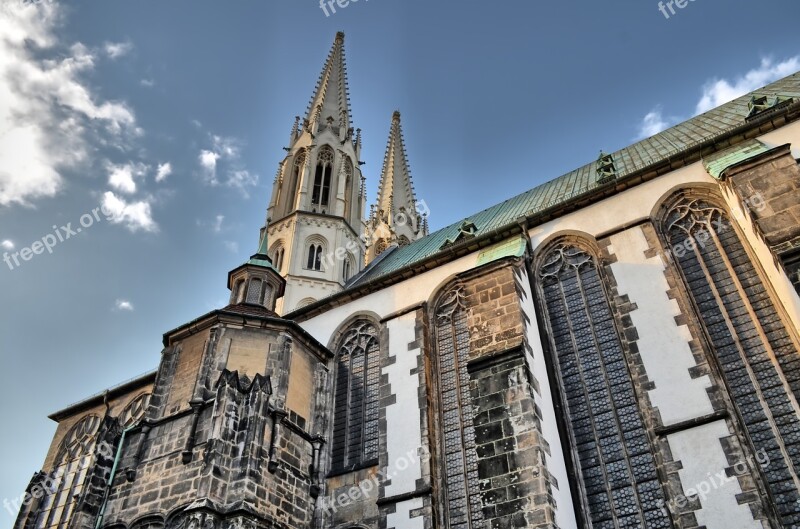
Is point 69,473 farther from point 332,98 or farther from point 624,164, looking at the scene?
point 332,98

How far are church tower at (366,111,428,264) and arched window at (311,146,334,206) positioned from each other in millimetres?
4704

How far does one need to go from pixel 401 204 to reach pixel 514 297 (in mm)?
24274

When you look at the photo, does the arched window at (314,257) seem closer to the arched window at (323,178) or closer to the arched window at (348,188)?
the arched window at (348,188)

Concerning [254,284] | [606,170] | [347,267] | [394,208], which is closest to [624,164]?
[606,170]

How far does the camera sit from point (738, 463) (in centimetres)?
950

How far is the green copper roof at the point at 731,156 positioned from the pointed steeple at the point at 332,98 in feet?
63.0

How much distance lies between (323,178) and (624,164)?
14474 mm

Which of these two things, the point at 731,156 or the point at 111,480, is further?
the point at 111,480

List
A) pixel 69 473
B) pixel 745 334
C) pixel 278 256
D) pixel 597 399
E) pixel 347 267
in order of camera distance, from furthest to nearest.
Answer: pixel 347 267, pixel 278 256, pixel 69 473, pixel 597 399, pixel 745 334

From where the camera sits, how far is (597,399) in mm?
11492

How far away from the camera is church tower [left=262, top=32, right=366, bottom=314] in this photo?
80.1ft

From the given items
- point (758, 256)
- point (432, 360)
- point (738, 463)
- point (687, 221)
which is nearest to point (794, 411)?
point (738, 463)

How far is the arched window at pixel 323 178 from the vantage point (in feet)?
89.6

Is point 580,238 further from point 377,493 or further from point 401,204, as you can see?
point 401,204
